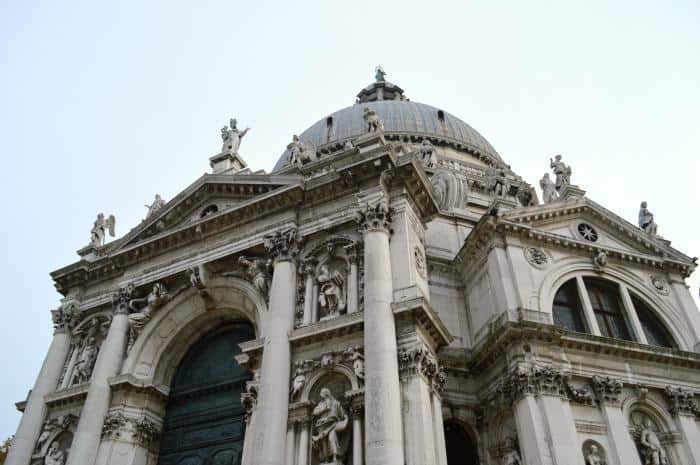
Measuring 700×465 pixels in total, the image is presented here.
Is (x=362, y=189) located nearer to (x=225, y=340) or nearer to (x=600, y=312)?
(x=225, y=340)

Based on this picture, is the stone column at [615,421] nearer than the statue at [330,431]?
No

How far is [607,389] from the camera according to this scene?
1594 centimetres

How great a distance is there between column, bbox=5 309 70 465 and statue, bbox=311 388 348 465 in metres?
10.0

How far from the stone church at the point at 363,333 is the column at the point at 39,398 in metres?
0.06

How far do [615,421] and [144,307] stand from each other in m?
14.3

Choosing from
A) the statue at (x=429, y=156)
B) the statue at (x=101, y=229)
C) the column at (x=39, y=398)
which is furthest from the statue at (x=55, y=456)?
the statue at (x=429, y=156)

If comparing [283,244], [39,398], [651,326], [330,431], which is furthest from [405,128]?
[330,431]

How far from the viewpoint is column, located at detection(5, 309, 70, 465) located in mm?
17641

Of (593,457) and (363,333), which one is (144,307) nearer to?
(363,333)

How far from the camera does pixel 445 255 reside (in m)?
21.3

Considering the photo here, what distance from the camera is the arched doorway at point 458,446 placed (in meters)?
16.6

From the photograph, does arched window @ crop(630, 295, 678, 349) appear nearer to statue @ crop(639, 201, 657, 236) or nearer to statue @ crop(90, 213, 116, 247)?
statue @ crop(639, 201, 657, 236)

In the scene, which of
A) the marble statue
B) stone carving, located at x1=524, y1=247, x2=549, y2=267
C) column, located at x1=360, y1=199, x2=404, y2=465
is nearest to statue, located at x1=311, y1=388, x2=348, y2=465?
column, located at x1=360, y1=199, x2=404, y2=465

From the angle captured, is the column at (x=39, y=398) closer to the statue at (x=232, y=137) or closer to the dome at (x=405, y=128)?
the statue at (x=232, y=137)
